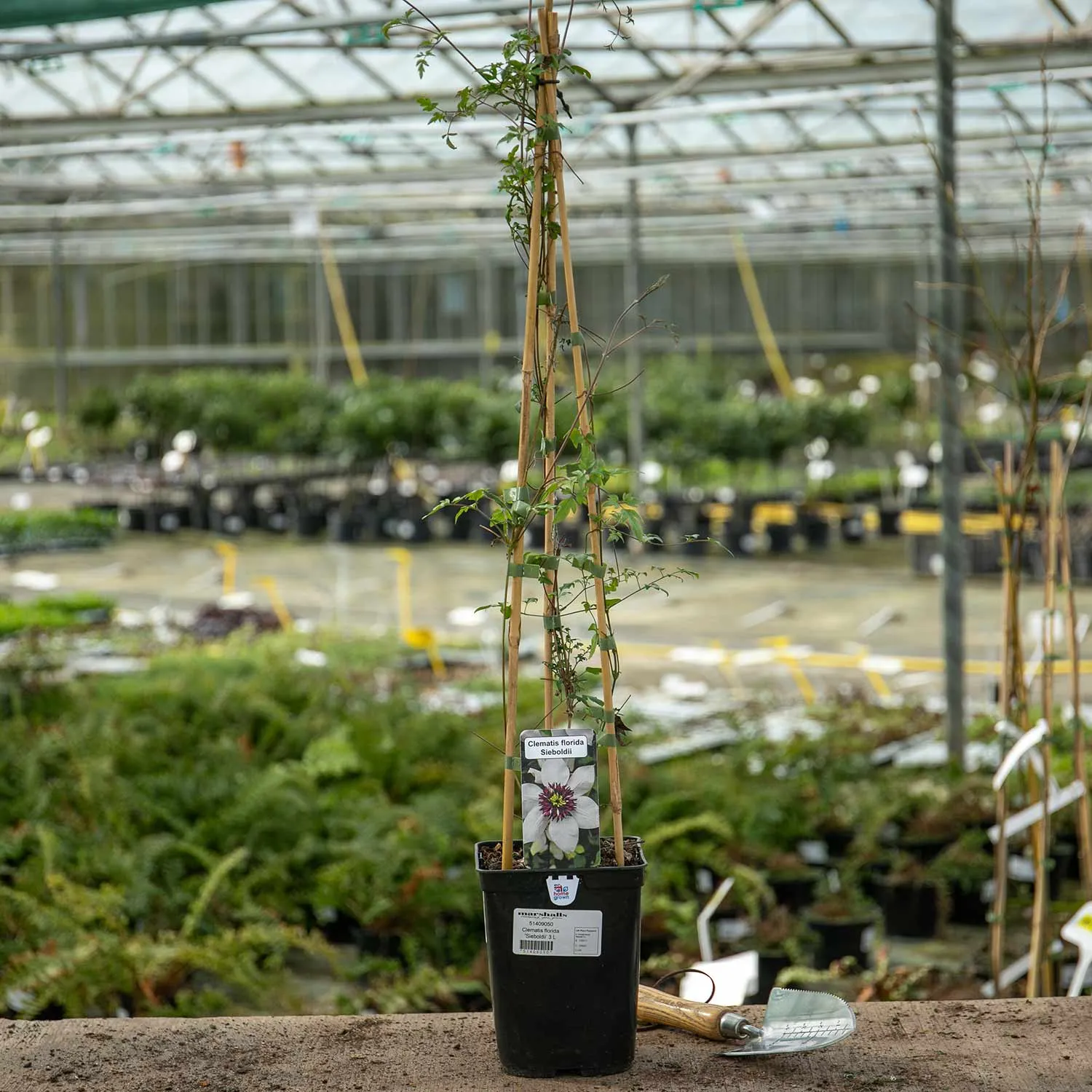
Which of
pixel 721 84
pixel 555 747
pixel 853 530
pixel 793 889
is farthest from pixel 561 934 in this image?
pixel 853 530

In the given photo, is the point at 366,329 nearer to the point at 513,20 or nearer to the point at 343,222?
the point at 343,222

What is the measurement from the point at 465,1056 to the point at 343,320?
3065 cm

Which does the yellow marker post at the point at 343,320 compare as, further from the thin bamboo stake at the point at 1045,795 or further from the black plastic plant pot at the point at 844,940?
the thin bamboo stake at the point at 1045,795

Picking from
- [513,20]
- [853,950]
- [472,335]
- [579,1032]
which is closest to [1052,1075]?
[579,1032]

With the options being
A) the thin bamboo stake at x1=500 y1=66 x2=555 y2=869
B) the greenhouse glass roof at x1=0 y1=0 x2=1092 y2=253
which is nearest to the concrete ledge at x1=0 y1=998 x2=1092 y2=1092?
the thin bamboo stake at x1=500 y1=66 x2=555 y2=869

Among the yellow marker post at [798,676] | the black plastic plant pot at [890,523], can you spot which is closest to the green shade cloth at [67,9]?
the yellow marker post at [798,676]

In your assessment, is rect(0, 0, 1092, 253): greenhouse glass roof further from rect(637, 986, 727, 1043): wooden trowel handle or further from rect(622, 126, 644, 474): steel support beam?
rect(637, 986, 727, 1043): wooden trowel handle

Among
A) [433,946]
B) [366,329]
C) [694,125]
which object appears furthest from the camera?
[366,329]

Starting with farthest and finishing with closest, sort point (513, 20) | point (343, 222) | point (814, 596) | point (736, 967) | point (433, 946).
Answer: point (343, 222) → point (814, 596) → point (513, 20) → point (433, 946) → point (736, 967)

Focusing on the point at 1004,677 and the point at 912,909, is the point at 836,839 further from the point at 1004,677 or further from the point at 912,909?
the point at 1004,677

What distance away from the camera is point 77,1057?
8.79 feet

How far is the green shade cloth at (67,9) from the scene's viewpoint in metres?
4.02

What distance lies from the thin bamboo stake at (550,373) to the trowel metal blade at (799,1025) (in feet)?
2.13

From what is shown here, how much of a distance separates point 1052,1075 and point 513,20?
1002cm
